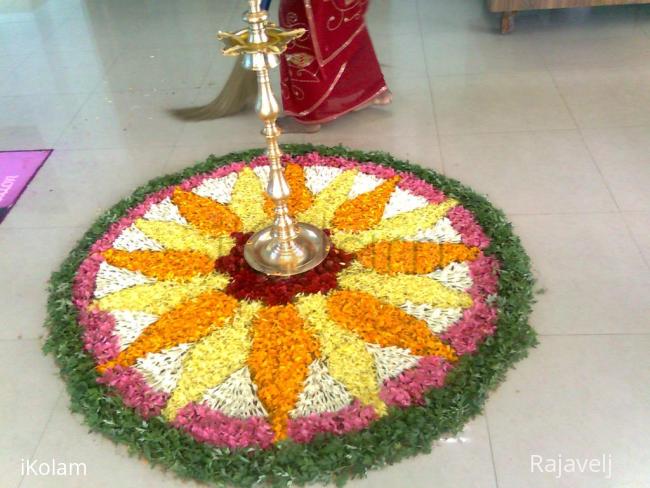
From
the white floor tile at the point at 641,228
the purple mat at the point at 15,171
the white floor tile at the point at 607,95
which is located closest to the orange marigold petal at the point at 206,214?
the purple mat at the point at 15,171

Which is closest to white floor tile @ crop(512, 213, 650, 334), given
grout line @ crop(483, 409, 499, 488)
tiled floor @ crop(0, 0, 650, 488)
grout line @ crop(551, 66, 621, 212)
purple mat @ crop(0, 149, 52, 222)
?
tiled floor @ crop(0, 0, 650, 488)

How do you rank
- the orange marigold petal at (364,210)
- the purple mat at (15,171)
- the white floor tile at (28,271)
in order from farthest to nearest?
the purple mat at (15,171) < the orange marigold petal at (364,210) < the white floor tile at (28,271)

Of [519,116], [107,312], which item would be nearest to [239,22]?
[519,116]

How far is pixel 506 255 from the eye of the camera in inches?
81.4

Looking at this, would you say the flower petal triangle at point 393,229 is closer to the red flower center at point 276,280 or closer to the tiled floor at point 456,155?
the red flower center at point 276,280

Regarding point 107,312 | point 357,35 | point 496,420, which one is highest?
point 357,35

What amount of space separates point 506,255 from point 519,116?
3.65 feet

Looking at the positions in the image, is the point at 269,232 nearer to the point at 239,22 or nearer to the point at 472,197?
the point at 472,197

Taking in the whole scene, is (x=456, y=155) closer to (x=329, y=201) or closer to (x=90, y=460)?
(x=329, y=201)

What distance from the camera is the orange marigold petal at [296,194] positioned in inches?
91.4

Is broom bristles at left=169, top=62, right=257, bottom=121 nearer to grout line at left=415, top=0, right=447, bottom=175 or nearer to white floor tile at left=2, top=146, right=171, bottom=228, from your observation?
white floor tile at left=2, top=146, right=171, bottom=228

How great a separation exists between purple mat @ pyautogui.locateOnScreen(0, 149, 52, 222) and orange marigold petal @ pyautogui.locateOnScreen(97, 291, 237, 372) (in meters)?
1.06

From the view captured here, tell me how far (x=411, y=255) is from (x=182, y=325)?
0.77m

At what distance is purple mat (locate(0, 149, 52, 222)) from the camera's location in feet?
8.49
